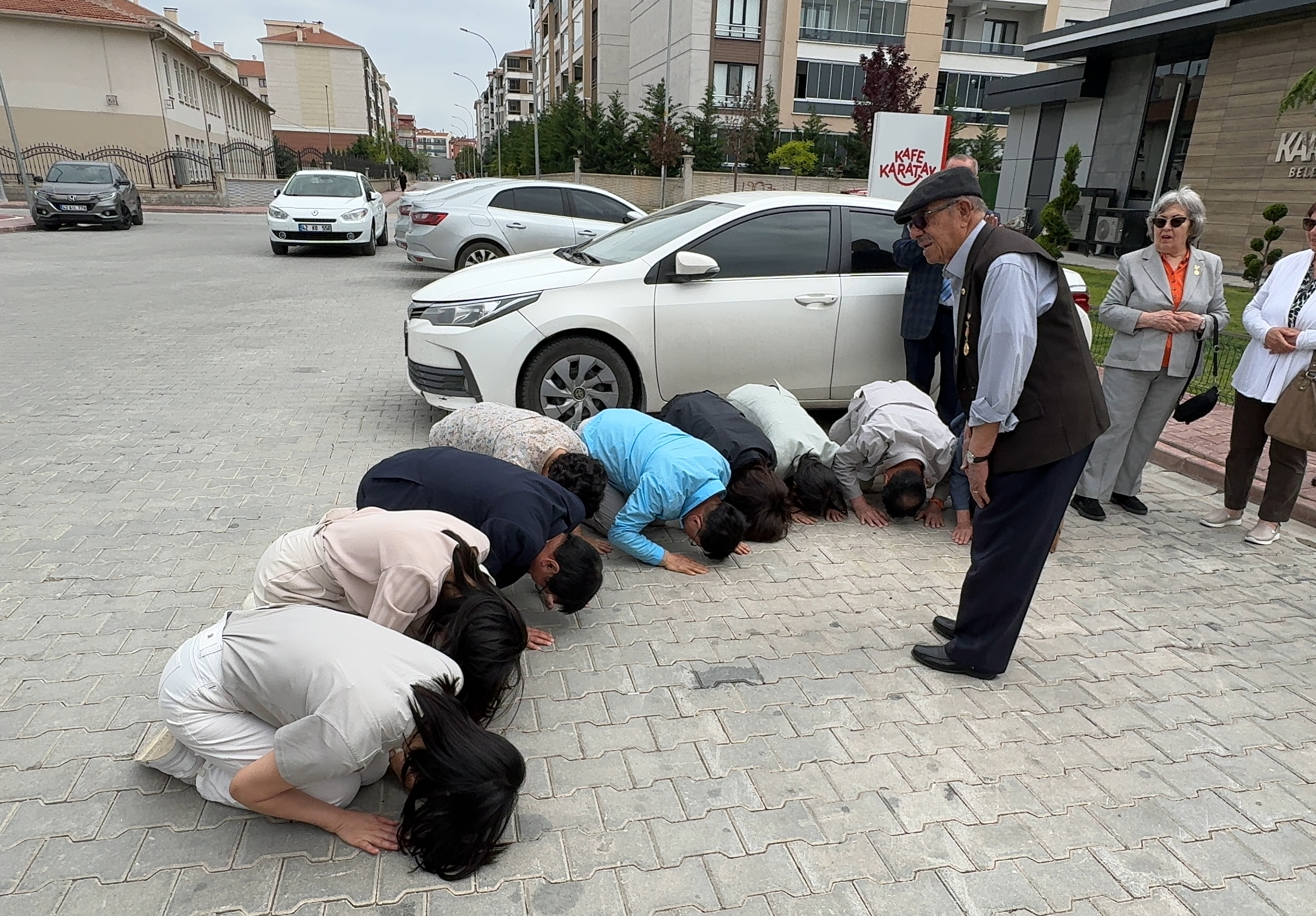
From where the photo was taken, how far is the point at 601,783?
2.59 metres

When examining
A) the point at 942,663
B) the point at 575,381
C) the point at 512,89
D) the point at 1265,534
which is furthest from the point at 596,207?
the point at 512,89

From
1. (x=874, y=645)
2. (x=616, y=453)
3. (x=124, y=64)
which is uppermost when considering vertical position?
(x=124, y=64)

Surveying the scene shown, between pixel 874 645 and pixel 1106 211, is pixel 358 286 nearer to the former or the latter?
pixel 874 645

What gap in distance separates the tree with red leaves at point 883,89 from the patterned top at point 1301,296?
2860 cm

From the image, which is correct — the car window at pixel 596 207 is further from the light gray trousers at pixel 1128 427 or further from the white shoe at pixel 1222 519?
the white shoe at pixel 1222 519

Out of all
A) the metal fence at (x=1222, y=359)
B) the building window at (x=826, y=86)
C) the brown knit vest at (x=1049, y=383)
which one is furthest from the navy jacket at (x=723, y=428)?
the building window at (x=826, y=86)

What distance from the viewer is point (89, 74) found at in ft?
108

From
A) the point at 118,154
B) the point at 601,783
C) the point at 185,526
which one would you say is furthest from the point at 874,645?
the point at 118,154

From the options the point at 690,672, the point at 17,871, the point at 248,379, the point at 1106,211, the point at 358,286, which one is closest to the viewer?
the point at 17,871

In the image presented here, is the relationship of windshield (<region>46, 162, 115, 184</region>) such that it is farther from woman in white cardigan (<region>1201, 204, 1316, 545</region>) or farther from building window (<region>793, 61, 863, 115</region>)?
building window (<region>793, 61, 863, 115</region>)

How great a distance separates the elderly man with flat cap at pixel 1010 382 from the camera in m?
Result: 2.73

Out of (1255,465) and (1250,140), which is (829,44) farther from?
(1255,465)

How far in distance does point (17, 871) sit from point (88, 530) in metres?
2.34

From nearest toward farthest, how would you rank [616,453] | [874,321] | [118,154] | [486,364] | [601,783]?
[601,783] → [616,453] → [486,364] → [874,321] → [118,154]
